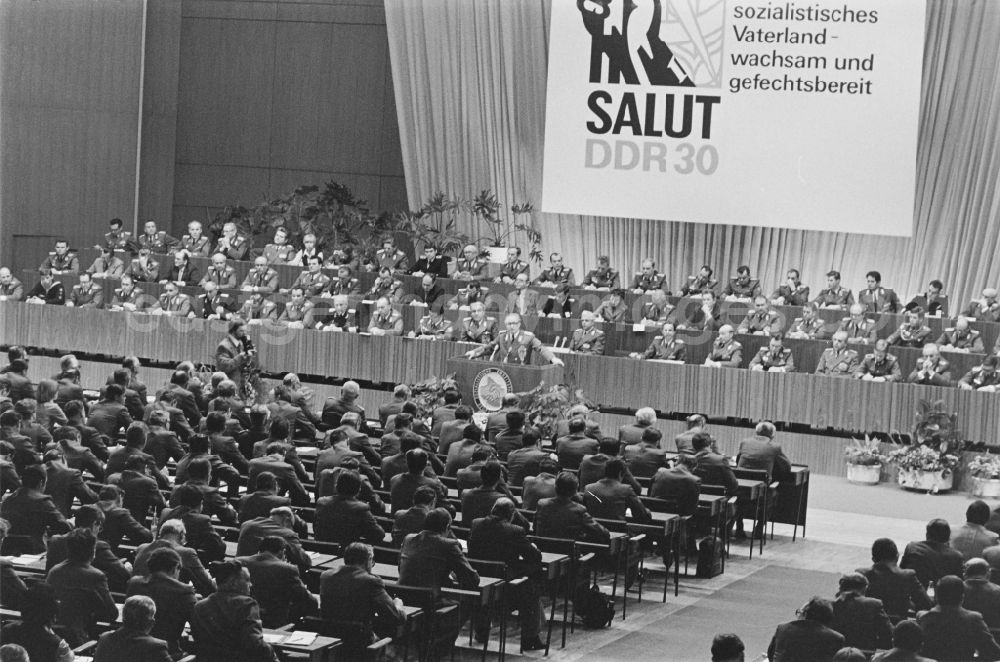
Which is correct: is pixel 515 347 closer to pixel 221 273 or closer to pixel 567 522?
pixel 567 522

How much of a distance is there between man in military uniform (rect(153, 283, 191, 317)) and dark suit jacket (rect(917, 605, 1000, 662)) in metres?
13.2

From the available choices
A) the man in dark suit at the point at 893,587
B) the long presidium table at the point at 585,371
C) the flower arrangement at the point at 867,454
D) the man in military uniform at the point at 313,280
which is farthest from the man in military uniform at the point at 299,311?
the man in dark suit at the point at 893,587

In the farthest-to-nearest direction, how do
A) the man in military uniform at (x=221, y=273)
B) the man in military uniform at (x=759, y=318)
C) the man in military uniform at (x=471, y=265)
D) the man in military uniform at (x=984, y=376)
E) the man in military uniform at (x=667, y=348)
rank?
the man in military uniform at (x=471, y=265), the man in military uniform at (x=221, y=273), the man in military uniform at (x=759, y=318), the man in military uniform at (x=667, y=348), the man in military uniform at (x=984, y=376)

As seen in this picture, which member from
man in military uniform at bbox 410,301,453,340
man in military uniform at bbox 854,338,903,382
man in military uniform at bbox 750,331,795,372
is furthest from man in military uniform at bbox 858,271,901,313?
man in military uniform at bbox 410,301,453,340

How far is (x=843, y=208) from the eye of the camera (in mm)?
18656

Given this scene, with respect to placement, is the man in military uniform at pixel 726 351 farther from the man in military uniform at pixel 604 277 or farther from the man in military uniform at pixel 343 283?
the man in military uniform at pixel 343 283

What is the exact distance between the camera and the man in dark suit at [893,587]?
754cm

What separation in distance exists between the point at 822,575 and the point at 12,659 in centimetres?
698

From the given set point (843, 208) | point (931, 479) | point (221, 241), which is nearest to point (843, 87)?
point (843, 208)

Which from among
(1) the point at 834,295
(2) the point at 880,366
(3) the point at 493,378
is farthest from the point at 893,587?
(1) the point at 834,295

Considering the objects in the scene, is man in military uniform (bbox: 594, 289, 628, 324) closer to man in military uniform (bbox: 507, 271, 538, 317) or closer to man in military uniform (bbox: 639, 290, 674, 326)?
man in military uniform (bbox: 639, 290, 674, 326)

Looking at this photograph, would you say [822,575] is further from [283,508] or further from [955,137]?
[955,137]

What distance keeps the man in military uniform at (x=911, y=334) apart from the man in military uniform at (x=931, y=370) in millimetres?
931

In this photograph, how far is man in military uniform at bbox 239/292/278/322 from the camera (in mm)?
18281
